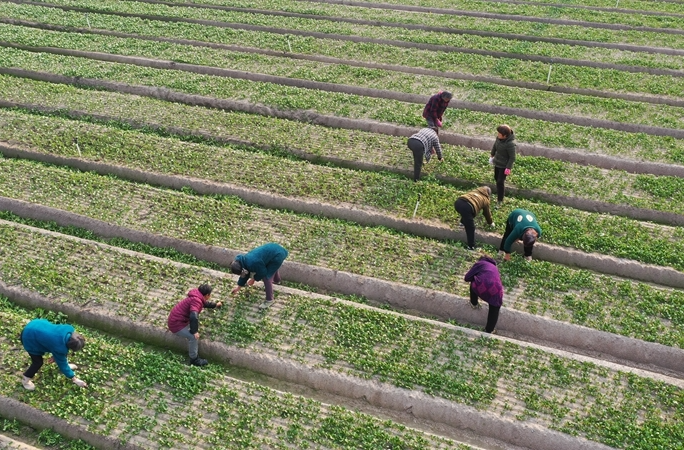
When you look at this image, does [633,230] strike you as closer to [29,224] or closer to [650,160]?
[650,160]

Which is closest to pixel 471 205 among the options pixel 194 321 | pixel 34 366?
pixel 194 321

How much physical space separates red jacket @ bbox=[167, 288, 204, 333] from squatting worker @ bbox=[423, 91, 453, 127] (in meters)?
7.13

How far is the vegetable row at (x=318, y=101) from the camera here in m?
14.9

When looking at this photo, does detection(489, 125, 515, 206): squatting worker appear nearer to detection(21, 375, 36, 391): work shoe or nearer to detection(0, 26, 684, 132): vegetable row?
detection(0, 26, 684, 132): vegetable row

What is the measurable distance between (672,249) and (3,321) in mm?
13074

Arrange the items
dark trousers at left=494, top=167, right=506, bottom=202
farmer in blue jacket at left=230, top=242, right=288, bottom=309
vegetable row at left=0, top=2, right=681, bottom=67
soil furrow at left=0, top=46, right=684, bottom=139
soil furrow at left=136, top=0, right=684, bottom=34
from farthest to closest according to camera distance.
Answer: soil furrow at left=136, top=0, right=684, bottom=34, vegetable row at left=0, top=2, right=681, bottom=67, soil furrow at left=0, top=46, right=684, bottom=139, dark trousers at left=494, top=167, right=506, bottom=202, farmer in blue jacket at left=230, top=242, right=288, bottom=309

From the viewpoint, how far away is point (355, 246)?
11461mm

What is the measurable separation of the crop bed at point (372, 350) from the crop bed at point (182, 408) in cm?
6

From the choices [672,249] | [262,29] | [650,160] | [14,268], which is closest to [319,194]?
[14,268]

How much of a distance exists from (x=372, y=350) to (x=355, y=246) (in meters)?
2.76

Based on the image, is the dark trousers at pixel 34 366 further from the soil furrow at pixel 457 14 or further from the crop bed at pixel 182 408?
the soil furrow at pixel 457 14

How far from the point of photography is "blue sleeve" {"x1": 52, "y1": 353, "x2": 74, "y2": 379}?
8164mm

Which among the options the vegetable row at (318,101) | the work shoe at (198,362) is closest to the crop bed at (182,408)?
the work shoe at (198,362)

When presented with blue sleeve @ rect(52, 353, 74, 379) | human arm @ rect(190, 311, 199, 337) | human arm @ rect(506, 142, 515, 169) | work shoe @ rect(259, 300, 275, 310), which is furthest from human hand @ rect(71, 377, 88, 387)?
human arm @ rect(506, 142, 515, 169)
